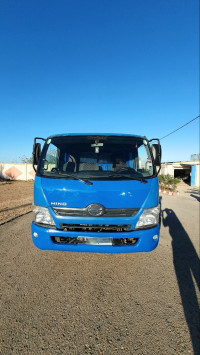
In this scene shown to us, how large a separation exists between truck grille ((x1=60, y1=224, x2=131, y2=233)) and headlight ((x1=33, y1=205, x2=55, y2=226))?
0.20m

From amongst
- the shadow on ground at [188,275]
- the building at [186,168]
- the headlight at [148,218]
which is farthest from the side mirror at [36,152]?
the building at [186,168]

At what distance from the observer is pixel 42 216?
2525 millimetres

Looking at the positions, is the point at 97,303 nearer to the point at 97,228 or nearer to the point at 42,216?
the point at 97,228

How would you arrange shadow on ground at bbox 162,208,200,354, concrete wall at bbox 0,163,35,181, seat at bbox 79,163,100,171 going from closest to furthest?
shadow on ground at bbox 162,208,200,354 < seat at bbox 79,163,100,171 < concrete wall at bbox 0,163,35,181

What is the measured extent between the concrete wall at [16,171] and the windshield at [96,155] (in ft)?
56.6

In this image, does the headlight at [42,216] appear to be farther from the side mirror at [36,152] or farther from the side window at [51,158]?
the side mirror at [36,152]

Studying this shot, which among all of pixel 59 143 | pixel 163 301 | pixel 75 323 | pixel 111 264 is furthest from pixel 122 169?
pixel 75 323

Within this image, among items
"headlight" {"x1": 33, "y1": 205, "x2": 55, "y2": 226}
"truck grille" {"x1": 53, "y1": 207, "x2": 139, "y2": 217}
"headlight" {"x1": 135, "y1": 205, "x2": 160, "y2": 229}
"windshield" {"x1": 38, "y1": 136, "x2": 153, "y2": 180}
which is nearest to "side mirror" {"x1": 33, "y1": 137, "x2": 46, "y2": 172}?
"windshield" {"x1": 38, "y1": 136, "x2": 153, "y2": 180}

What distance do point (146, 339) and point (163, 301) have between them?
24.2 inches

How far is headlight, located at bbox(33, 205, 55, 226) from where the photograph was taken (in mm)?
2490

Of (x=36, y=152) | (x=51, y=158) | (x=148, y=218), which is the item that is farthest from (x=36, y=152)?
(x=148, y=218)

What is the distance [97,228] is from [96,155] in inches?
53.6

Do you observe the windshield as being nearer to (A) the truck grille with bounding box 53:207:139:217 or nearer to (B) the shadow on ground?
(A) the truck grille with bounding box 53:207:139:217

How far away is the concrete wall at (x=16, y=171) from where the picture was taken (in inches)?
751
